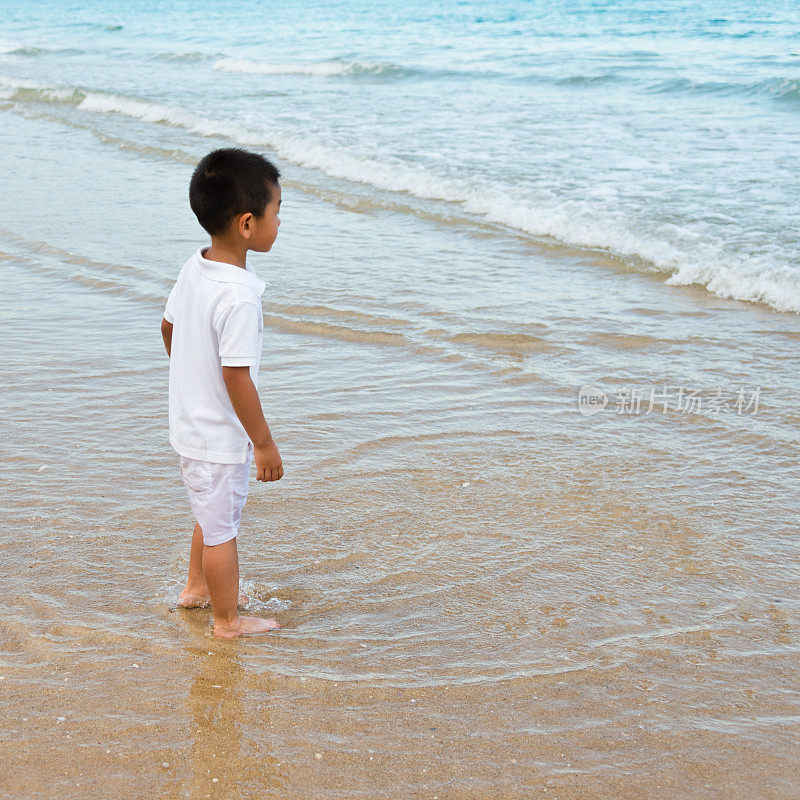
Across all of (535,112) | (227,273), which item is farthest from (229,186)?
(535,112)

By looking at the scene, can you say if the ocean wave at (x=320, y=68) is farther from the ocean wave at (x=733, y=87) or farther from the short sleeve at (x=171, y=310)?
the short sleeve at (x=171, y=310)

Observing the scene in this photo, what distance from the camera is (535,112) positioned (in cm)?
1545

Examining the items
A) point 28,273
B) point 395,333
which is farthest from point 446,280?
point 28,273

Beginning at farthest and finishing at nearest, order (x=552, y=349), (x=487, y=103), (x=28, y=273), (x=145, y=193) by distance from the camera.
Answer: (x=487, y=103) < (x=145, y=193) < (x=28, y=273) < (x=552, y=349)

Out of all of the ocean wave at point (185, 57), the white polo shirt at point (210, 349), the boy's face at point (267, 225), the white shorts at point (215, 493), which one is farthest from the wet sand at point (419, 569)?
the ocean wave at point (185, 57)

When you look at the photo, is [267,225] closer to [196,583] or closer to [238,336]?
[238,336]

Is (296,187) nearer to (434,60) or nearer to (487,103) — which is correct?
(487,103)

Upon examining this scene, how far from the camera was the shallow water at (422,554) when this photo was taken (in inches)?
92.2

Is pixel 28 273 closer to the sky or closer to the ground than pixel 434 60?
closer to the ground

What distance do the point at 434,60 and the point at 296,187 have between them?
49.9 feet

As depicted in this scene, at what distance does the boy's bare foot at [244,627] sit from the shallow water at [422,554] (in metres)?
0.04

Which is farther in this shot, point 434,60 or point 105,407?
point 434,60

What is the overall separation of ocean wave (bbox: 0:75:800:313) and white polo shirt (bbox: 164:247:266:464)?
4.87 m

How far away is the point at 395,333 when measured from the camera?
5770mm
